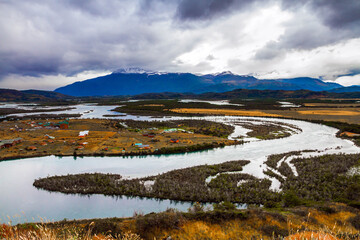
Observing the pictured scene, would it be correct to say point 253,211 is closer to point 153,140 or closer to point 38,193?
point 38,193

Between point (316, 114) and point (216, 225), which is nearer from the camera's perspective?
point (216, 225)

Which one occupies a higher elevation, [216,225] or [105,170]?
[216,225]

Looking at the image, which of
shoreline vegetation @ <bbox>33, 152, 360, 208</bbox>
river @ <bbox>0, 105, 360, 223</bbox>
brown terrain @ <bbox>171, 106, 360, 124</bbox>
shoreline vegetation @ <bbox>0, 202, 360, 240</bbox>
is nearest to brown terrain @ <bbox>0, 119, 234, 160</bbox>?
river @ <bbox>0, 105, 360, 223</bbox>

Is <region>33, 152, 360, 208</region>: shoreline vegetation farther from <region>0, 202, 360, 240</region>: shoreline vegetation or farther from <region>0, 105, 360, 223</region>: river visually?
<region>0, 202, 360, 240</region>: shoreline vegetation

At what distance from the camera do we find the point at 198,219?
48.3ft

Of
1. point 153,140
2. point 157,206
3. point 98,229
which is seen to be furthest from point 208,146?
point 98,229

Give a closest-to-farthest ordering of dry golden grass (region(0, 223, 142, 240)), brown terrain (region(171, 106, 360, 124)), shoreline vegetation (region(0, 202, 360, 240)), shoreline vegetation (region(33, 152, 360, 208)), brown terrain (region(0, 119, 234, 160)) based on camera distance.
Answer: dry golden grass (region(0, 223, 142, 240)) → shoreline vegetation (region(0, 202, 360, 240)) → shoreline vegetation (region(33, 152, 360, 208)) → brown terrain (region(0, 119, 234, 160)) → brown terrain (region(171, 106, 360, 124))

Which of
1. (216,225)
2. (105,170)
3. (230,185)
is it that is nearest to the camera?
(216,225)

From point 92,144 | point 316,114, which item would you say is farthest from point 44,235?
point 316,114

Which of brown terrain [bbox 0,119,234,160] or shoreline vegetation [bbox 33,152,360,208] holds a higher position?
brown terrain [bbox 0,119,234,160]

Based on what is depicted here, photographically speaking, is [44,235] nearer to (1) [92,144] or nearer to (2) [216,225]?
(2) [216,225]

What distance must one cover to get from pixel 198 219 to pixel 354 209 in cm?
1294

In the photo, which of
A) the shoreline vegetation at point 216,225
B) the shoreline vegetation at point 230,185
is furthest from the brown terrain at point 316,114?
the shoreline vegetation at point 216,225

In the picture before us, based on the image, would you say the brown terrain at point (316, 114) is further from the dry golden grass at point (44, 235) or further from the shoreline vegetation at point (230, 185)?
the dry golden grass at point (44, 235)
